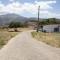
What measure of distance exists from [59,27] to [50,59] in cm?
8750

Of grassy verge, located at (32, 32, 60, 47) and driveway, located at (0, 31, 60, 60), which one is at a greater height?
driveway, located at (0, 31, 60, 60)

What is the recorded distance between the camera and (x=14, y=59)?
1259 centimetres

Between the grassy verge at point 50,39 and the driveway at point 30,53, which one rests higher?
the driveway at point 30,53

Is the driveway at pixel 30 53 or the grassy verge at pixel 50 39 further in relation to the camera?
the grassy verge at pixel 50 39

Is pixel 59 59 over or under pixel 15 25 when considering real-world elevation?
over

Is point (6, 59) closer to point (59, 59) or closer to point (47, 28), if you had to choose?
point (59, 59)

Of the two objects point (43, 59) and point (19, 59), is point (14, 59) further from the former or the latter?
point (43, 59)

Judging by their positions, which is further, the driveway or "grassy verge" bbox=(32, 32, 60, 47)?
"grassy verge" bbox=(32, 32, 60, 47)

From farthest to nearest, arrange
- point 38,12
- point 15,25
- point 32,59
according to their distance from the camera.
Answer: point 15,25
point 38,12
point 32,59

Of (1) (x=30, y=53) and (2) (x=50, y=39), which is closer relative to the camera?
(1) (x=30, y=53)

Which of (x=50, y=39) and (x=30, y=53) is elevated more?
(x=30, y=53)

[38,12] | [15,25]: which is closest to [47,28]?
[38,12]

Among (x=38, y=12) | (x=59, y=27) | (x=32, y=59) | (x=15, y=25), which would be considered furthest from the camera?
(x=15, y=25)

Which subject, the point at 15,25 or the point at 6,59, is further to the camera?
the point at 15,25
